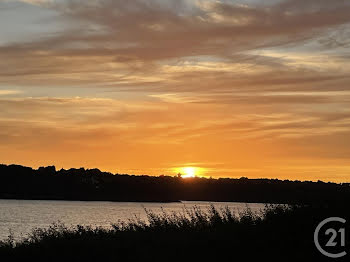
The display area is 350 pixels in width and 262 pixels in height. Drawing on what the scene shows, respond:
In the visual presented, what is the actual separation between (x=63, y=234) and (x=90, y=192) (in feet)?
591

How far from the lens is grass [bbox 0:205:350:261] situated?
17.0 metres

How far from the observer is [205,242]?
17984 mm

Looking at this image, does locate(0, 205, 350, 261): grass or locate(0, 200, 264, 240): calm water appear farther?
locate(0, 200, 264, 240): calm water

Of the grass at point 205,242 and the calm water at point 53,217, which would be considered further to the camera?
the calm water at point 53,217

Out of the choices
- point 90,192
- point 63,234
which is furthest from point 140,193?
point 63,234

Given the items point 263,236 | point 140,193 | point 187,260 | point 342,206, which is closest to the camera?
point 187,260

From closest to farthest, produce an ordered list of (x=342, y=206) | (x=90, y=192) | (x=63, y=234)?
(x=342, y=206) < (x=63, y=234) < (x=90, y=192)

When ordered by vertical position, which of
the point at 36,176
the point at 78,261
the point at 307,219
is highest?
the point at 36,176

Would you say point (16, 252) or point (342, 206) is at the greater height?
point (342, 206)

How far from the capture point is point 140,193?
185 metres

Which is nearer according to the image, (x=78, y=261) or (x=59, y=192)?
(x=78, y=261)

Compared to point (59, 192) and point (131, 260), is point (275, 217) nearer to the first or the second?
point (131, 260)

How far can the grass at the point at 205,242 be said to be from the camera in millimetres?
16969

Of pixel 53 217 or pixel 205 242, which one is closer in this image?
pixel 205 242
